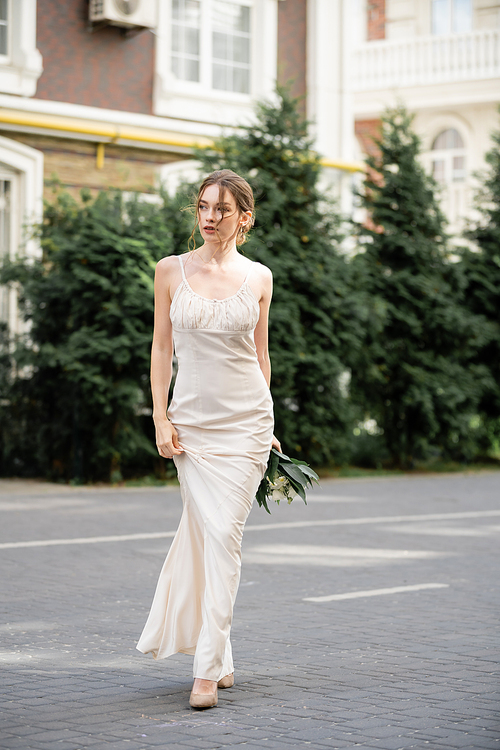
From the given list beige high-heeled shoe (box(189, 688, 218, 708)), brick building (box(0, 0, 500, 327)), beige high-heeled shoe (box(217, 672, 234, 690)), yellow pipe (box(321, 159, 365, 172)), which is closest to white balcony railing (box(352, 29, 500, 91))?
brick building (box(0, 0, 500, 327))

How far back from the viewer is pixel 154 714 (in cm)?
440

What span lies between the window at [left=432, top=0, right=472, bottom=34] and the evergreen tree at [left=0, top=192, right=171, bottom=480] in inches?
677

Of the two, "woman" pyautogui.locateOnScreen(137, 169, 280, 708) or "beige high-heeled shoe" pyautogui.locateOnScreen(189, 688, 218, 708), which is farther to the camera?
"woman" pyautogui.locateOnScreen(137, 169, 280, 708)

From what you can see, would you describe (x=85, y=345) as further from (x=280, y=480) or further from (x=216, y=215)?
(x=216, y=215)

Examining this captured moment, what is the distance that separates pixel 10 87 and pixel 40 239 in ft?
11.5

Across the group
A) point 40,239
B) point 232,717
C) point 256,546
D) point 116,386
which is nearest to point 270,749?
point 232,717

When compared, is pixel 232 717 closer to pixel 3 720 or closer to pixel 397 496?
pixel 3 720

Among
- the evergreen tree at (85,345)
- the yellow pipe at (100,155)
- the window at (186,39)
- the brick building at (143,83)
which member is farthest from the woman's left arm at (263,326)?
the window at (186,39)

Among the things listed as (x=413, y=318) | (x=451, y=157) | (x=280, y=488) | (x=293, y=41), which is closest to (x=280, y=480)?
(x=280, y=488)

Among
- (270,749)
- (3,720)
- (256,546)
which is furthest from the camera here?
(256,546)

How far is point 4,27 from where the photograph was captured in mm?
16438

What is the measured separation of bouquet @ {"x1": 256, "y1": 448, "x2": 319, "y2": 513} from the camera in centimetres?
511

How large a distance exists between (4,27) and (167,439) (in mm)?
13194

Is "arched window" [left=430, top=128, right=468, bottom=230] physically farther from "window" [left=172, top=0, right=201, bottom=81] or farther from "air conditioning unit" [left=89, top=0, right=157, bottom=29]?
"air conditioning unit" [left=89, top=0, right=157, bottom=29]
